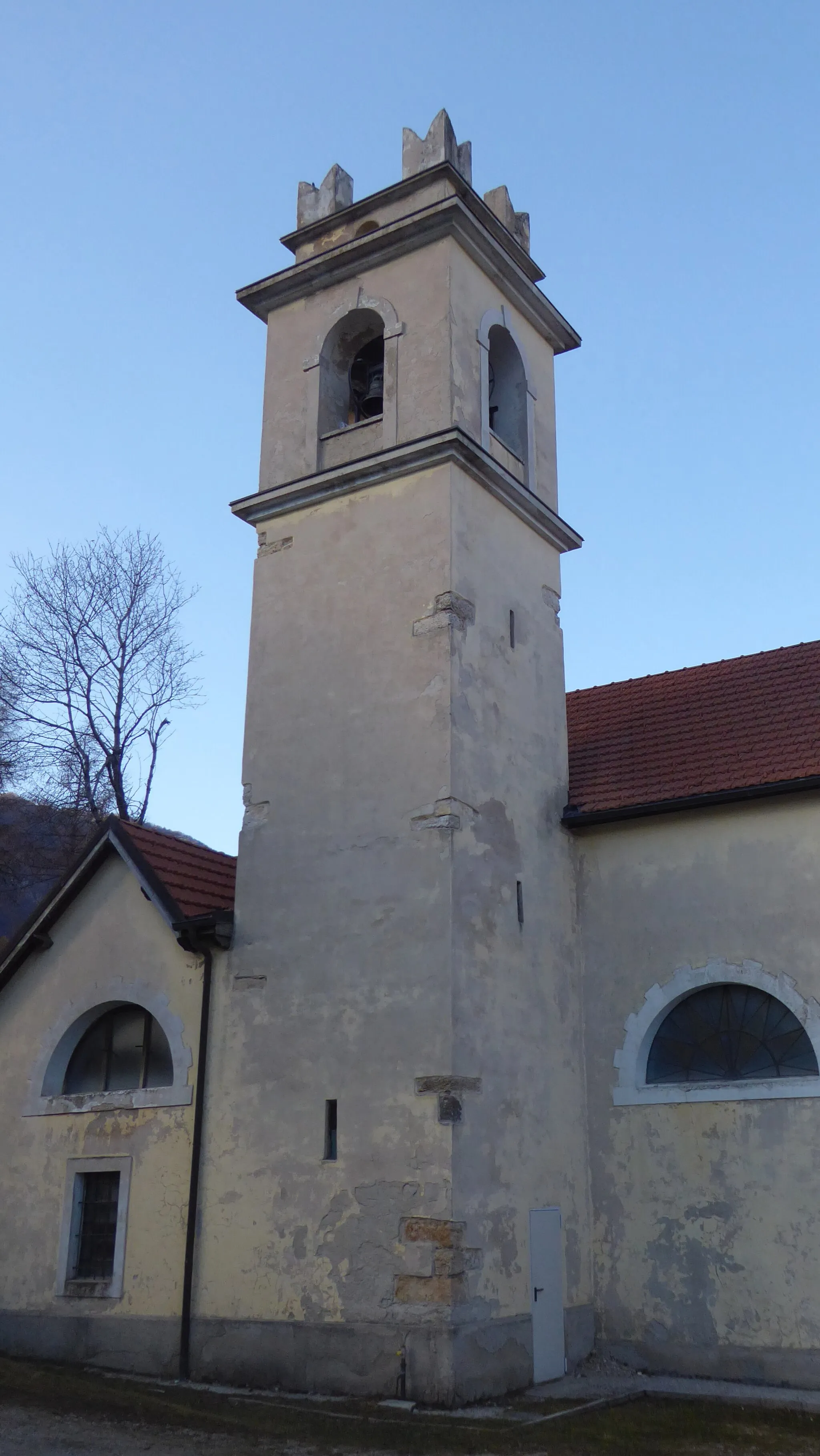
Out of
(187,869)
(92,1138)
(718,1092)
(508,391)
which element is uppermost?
(508,391)

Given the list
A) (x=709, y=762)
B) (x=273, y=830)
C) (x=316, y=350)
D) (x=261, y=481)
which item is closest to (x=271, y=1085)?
(x=273, y=830)

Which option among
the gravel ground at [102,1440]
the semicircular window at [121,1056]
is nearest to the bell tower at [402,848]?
the semicircular window at [121,1056]

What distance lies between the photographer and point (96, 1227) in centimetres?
1276

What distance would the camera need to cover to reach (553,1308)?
11.3 metres

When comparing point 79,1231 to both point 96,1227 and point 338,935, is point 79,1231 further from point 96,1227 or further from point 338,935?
point 338,935

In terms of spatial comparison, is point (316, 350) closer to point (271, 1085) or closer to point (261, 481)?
point (261, 481)

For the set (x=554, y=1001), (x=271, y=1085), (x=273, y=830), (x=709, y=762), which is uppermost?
(x=709, y=762)

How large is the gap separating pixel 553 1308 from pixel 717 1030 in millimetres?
3075

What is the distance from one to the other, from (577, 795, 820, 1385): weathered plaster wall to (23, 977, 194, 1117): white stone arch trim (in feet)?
14.1

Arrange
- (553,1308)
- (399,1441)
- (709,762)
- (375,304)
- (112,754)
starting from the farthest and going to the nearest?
(112,754)
(375,304)
(709,762)
(553,1308)
(399,1441)

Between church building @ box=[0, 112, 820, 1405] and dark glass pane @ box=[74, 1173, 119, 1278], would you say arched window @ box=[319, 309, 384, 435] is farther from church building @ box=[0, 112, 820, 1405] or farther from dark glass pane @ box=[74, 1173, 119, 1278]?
dark glass pane @ box=[74, 1173, 119, 1278]

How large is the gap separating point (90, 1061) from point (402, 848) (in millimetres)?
4792

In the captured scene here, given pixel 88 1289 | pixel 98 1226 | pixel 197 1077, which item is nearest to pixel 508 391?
pixel 197 1077

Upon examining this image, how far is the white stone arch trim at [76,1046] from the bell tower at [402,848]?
0.56 m
